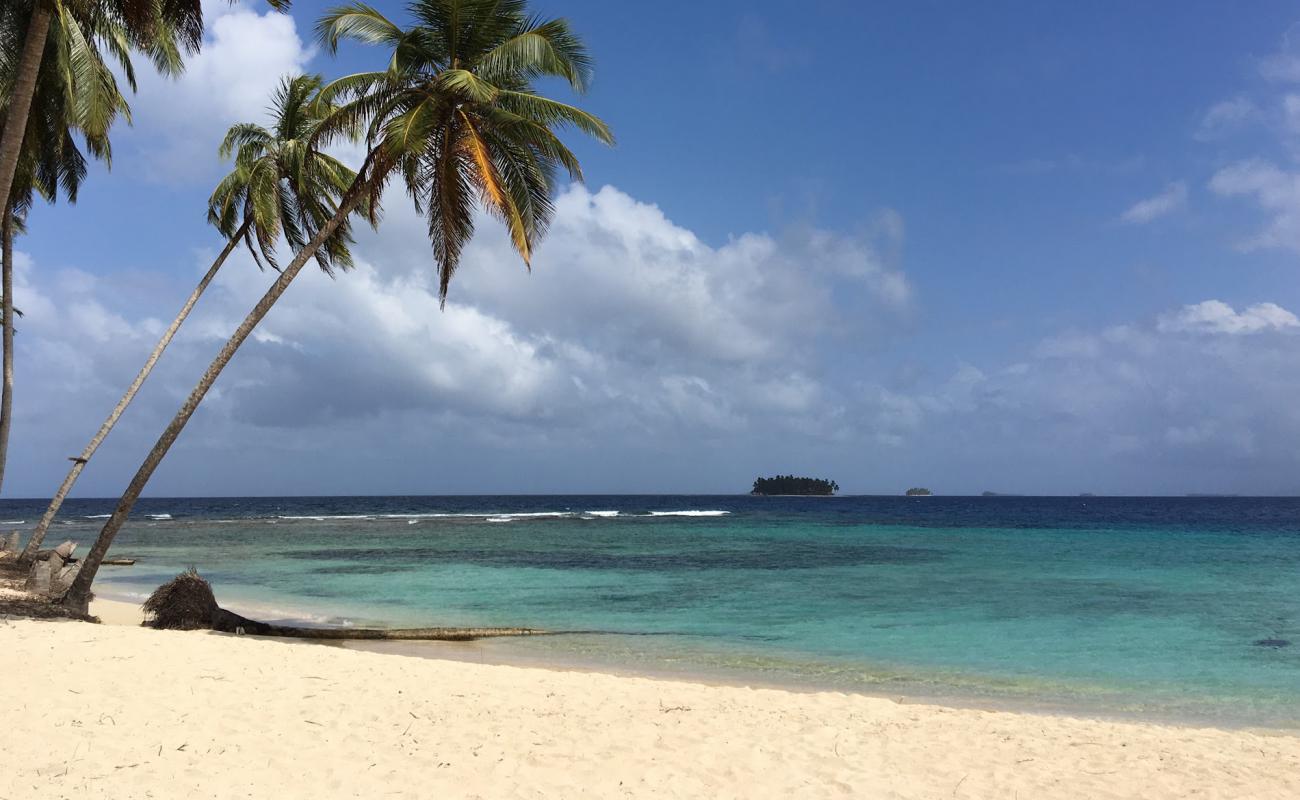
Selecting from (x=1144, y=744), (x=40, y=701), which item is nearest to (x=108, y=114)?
(x=40, y=701)

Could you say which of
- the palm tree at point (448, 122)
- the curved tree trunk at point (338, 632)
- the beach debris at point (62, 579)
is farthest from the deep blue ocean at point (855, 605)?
the palm tree at point (448, 122)

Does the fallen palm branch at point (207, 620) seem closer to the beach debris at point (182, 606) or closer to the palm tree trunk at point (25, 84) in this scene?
the beach debris at point (182, 606)

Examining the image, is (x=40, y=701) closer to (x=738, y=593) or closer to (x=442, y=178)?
(x=442, y=178)

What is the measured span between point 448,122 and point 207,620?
837cm

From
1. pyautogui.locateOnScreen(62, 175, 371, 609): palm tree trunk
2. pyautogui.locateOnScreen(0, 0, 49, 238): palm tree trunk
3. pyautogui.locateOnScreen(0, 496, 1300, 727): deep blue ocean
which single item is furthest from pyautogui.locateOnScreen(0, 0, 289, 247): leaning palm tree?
pyautogui.locateOnScreen(0, 496, 1300, 727): deep blue ocean

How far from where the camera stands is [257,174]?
15.7 m

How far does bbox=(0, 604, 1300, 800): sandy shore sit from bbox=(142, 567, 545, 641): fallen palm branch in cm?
277

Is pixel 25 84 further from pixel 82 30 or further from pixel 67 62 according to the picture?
pixel 82 30

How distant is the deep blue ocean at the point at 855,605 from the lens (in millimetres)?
10836

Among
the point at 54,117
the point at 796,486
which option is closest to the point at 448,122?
the point at 54,117

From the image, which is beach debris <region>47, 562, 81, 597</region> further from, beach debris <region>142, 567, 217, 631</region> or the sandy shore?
the sandy shore

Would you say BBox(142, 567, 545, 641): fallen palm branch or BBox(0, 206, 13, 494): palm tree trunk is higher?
Answer: BBox(0, 206, 13, 494): palm tree trunk

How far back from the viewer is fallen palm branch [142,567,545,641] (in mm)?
11500

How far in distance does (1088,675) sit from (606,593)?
35.2 feet
